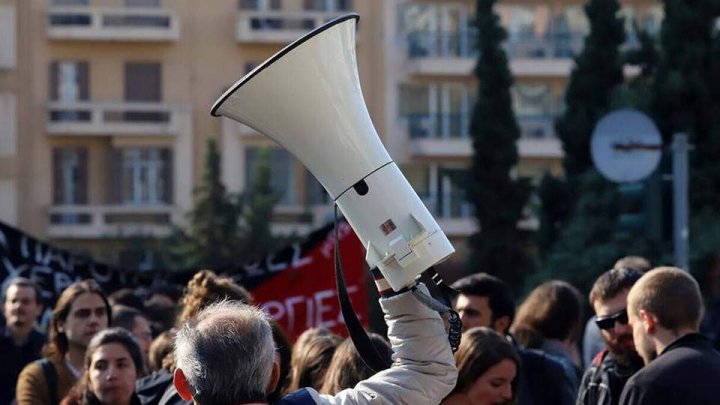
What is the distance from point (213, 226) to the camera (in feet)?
125

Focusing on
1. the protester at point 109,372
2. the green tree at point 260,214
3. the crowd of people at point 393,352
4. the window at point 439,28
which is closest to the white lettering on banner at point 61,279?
the crowd of people at point 393,352

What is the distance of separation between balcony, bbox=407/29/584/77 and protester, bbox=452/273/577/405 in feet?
115

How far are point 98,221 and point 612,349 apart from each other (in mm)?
35779

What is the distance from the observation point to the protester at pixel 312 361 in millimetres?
6410

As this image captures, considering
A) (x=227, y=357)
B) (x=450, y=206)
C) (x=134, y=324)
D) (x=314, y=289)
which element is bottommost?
(x=450, y=206)

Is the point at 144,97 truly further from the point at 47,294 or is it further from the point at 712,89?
the point at 47,294

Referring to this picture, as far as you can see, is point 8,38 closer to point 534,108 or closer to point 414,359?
point 534,108

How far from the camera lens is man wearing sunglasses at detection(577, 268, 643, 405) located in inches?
263

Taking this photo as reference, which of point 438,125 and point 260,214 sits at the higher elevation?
point 438,125

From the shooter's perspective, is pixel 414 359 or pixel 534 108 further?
pixel 534 108

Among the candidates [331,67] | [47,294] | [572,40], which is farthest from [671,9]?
[572,40]

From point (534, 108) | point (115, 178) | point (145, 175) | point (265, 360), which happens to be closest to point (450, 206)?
point (534, 108)

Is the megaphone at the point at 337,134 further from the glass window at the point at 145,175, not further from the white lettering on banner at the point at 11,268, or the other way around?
the glass window at the point at 145,175

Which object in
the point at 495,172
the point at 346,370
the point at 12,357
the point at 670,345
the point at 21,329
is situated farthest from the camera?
the point at 495,172
